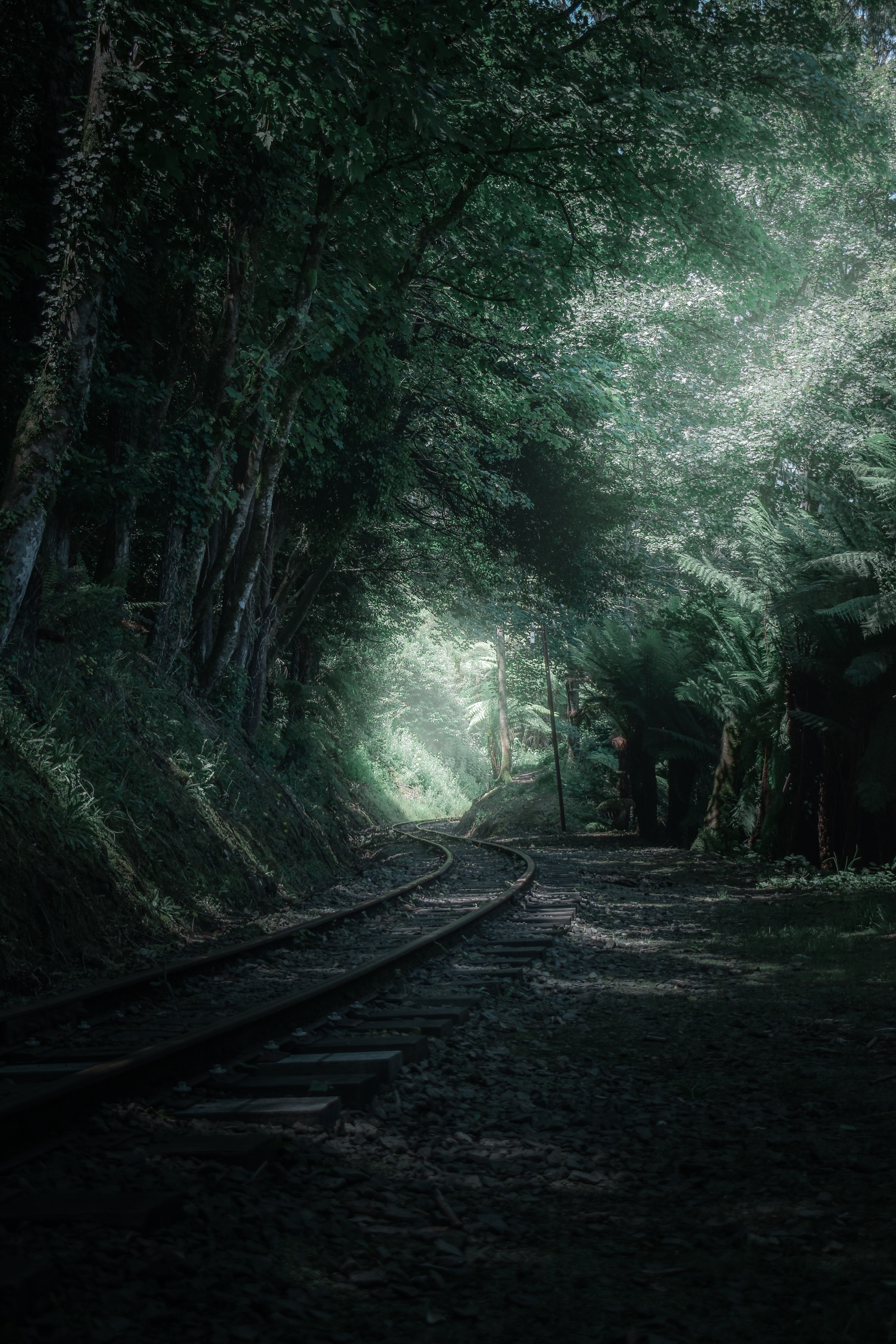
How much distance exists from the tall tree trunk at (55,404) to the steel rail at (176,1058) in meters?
4.17

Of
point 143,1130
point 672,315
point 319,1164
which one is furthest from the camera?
point 672,315

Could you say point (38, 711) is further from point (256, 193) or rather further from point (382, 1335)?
point (382, 1335)

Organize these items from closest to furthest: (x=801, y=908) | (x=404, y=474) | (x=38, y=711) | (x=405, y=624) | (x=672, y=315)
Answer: (x=38, y=711) → (x=801, y=908) → (x=404, y=474) → (x=672, y=315) → (x=405, y=624)

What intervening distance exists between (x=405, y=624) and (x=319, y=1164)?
20701 mm

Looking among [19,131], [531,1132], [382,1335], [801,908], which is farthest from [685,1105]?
[19,131]

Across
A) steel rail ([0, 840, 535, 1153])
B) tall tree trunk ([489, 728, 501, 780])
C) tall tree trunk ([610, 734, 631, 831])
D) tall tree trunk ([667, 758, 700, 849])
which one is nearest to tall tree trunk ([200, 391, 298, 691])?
steel rail ([0, 840, 535, 1153])

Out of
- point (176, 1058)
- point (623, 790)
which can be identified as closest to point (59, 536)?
point (176, 1058)

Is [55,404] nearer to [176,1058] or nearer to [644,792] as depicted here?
[176,1058]

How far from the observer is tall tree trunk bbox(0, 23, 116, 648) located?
8016 millimetres

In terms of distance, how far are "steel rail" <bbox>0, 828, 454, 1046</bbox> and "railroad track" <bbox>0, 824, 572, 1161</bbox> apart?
0.03 ft

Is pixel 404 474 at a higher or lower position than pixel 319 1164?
higher

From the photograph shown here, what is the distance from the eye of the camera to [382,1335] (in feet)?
7.23

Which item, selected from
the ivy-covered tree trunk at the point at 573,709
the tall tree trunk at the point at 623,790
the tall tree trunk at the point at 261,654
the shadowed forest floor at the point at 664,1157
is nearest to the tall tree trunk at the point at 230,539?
the tall tree trunk at the point at 261,654

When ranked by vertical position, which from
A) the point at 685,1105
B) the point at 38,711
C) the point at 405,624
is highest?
the point at 405,624
